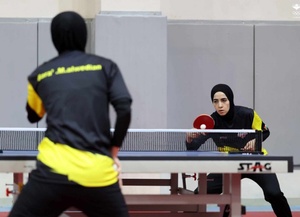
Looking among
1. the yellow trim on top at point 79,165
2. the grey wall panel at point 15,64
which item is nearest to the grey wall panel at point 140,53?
the grey wall panel at point 15,64

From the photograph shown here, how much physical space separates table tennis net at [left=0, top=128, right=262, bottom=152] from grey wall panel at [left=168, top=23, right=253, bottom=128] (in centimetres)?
249

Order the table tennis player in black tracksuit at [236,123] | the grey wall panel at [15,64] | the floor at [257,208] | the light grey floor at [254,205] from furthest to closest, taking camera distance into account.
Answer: the grey wall panel at [15,64] → the light grey floor at [254,205] → the floor at [257,208] → the table tennis player in black tracksuit at [236,123]

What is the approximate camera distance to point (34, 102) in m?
3.61

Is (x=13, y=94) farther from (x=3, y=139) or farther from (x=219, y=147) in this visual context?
(x=219, y=147)

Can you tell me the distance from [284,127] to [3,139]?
4.35 meters

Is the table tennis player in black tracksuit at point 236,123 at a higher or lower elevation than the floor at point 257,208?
higher

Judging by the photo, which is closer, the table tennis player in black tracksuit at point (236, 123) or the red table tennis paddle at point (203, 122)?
the red table tennis paddle at point (203, 122)

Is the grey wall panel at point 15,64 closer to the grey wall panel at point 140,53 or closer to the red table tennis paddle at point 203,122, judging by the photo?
the grey wall panel at point 140,53

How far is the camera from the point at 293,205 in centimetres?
836

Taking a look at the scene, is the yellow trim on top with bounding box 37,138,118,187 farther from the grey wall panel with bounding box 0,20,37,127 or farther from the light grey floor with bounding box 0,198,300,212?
the grey wall panel with bounding box 0,20,37,127

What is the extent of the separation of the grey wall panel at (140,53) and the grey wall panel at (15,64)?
937mm

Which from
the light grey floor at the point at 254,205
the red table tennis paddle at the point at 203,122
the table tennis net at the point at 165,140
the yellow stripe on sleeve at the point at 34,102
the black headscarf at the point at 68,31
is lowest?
the light grey floor at the point at 254,205

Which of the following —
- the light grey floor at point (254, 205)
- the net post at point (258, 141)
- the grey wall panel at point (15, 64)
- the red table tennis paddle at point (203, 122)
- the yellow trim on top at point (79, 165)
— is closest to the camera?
the yellow trim on top at point (79, 165)

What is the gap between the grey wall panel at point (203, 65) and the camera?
921 cm
